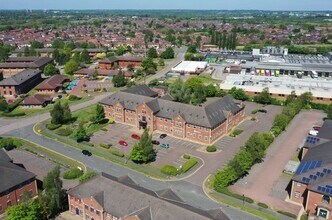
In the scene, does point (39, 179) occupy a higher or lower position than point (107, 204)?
lower

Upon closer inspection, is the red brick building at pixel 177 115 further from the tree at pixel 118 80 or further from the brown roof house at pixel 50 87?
the brown roof house at pixel 50 87

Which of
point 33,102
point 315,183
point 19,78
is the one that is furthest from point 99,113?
point 315,183

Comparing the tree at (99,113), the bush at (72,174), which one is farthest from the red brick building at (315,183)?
the tree at (99,113)

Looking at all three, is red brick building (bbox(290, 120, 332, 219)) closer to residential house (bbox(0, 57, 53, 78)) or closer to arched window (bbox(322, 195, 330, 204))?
arched window (bbox(322, 195, 330, 204))

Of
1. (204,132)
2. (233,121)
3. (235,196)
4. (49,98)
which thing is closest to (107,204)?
(235,196)

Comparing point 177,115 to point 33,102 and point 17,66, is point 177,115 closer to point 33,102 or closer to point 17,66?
point 33,102

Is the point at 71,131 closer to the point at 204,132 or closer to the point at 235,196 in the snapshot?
the point at 204,132
